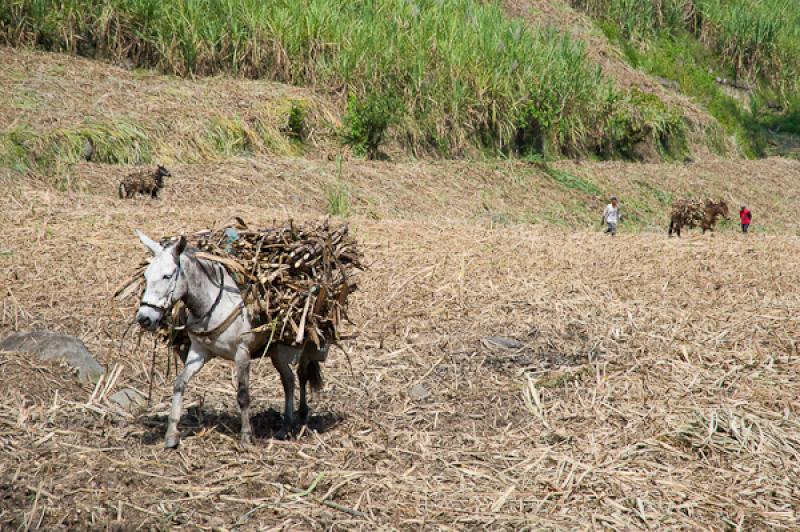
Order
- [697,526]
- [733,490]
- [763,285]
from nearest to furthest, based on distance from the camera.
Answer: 1. [697,526]
2. [733,490]
3. [763,285]

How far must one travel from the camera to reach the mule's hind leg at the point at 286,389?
273 inches

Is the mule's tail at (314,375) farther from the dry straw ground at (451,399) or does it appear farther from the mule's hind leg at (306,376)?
the dry straw ground at (451,399)

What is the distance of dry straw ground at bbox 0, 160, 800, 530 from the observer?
5.88 metres

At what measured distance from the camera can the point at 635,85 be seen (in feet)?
96.0

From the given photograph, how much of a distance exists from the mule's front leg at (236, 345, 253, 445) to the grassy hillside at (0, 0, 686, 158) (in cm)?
1382

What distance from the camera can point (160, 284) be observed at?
586 centimetres

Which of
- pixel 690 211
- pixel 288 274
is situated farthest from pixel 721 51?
pixel 288 274

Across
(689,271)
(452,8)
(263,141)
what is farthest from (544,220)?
(452,8)

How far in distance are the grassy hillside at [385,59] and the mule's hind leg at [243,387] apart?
1382 centimetres

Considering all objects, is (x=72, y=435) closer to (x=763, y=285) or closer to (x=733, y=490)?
(x=733, y=490)

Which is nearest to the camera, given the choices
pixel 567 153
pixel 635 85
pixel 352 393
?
pixel 352 393

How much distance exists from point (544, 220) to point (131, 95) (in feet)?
26.7

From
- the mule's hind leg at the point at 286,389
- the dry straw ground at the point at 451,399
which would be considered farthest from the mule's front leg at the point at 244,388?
the mule's hind leg at the point at 286,389

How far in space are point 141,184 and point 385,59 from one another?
908cm
